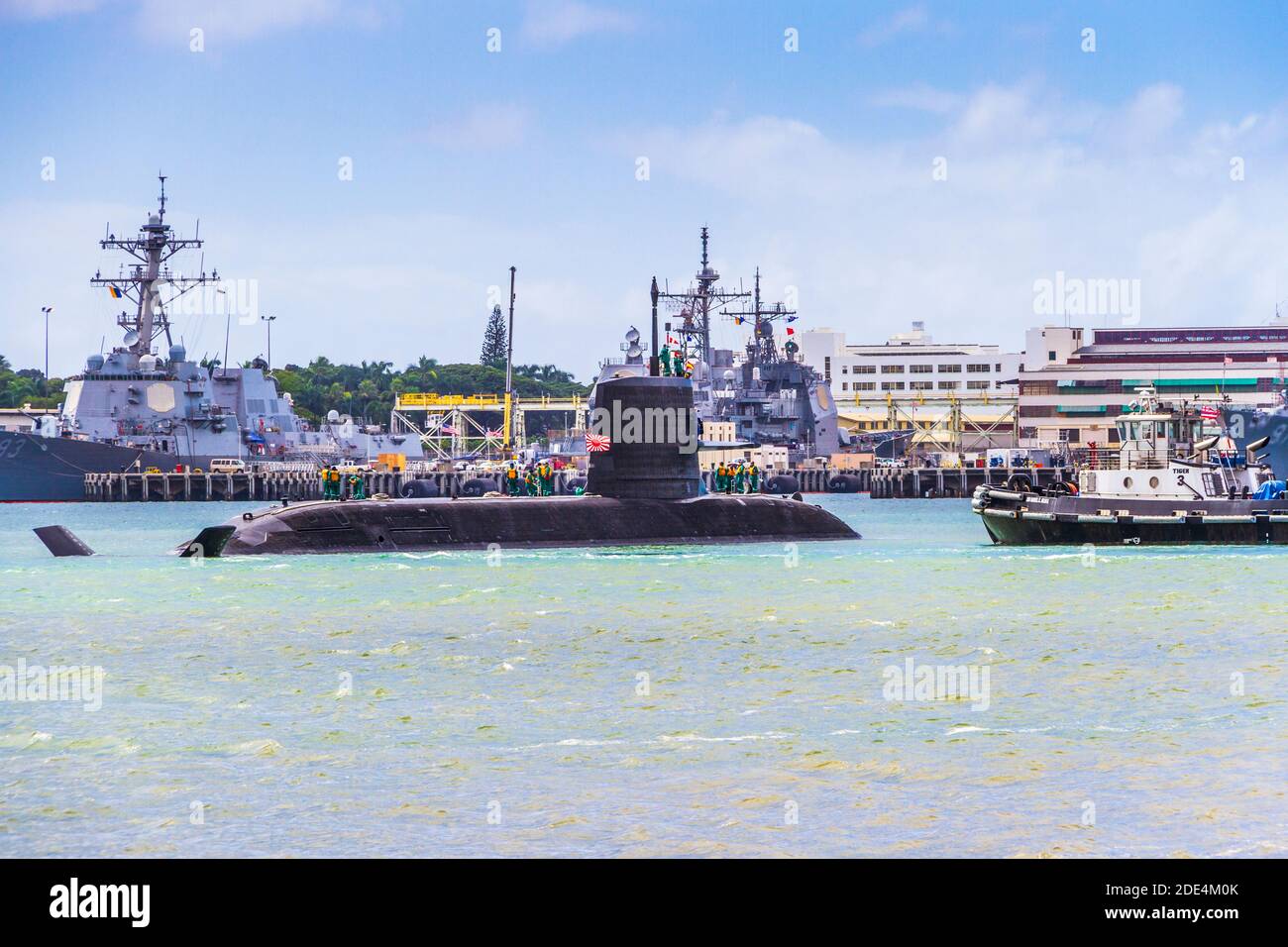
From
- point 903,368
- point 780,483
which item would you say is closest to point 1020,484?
point 780,483

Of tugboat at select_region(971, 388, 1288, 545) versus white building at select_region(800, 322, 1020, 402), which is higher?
white building at select_region(800, 322, 1020, 402)

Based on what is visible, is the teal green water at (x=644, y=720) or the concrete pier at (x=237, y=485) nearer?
the teal green water at (x=644, y=720)

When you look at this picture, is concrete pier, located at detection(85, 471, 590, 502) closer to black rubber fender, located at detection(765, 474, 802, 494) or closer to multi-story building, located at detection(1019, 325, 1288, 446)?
black rubber fender, located at detection(765, 474, 802, 494)

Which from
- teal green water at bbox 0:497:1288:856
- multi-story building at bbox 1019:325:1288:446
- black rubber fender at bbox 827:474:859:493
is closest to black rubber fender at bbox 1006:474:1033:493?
teal green water at bbox 0:497:1288:856

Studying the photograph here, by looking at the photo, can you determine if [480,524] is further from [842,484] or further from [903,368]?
[903,368]

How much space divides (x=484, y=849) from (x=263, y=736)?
5295 mm

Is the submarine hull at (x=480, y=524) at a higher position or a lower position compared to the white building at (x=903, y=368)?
lower

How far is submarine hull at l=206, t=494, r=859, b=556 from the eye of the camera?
36.9 meters

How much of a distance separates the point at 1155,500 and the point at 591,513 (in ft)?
55.7

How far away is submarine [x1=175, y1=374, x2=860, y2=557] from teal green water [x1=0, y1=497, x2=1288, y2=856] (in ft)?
10.6

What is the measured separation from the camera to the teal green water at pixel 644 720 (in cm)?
1201

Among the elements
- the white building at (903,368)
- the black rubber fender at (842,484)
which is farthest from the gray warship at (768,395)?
the white building at (903,368)

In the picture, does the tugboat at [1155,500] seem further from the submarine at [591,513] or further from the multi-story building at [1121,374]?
the multi-story building at [1121,374]

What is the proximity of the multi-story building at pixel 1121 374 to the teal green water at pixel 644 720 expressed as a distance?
4145 inches
